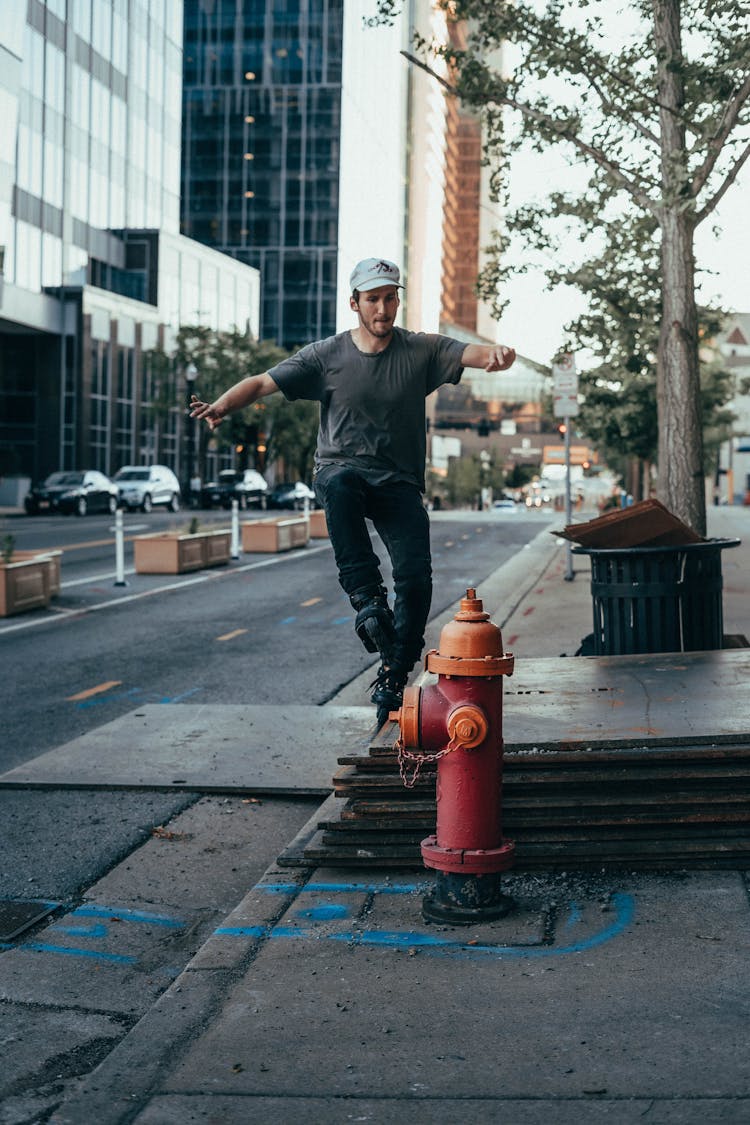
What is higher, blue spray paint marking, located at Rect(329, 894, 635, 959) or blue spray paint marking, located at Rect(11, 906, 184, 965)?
blue spray paint marking, located at Rect(329, 894, 635, 959)

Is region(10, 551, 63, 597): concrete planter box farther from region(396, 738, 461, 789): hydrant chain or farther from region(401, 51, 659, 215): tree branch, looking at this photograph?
region(396, 738, 461, 789): hydrant chain

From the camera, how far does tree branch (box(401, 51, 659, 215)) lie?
11.2 metres

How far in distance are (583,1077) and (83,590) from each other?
15.8 meters

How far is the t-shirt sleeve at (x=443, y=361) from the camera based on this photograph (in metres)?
5.47

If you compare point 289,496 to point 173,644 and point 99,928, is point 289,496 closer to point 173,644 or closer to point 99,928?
point 173,644

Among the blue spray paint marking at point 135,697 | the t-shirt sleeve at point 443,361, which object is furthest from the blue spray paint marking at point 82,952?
the blue spray paint marking at point 135,697

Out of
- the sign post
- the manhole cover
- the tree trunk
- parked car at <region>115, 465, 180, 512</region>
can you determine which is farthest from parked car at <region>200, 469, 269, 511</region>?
the manhole cover

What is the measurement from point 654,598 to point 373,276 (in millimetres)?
3082

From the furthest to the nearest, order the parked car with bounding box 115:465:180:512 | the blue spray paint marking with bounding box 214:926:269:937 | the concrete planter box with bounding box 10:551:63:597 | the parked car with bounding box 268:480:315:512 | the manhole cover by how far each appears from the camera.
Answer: the parked car with bounding box 268:480:315:512 < the parked car with bounding box 115:465:180:512 < the concrete planter box with bounding box 10:551:63:597 < the manhole cover < the blue spray paint marking with bounding box 214:926:269:937

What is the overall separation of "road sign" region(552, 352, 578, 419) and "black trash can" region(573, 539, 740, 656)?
35.4 feet

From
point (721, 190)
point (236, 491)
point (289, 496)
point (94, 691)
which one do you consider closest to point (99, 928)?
point (94, 691)

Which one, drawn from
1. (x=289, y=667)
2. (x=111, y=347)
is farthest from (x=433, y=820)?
(x=111, y=347)

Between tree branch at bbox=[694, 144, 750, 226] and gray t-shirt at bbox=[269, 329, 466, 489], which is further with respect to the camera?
tree branch at bbox=[694, 144, 750, 226]

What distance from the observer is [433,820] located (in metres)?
4.61
